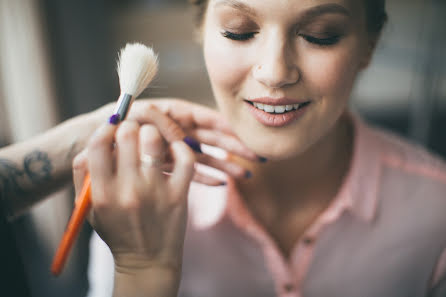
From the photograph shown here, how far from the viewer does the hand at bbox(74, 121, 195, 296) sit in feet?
1.45

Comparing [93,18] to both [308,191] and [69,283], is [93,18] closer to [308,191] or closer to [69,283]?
[69,283]

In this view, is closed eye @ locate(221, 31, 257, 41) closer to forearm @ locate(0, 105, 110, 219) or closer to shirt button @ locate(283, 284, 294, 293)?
forearm @ locate(0, 105, 110, 219)

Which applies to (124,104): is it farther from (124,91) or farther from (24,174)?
(24,174)

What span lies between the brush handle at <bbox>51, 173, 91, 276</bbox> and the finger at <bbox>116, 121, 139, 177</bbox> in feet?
0.17

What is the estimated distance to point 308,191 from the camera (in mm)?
753

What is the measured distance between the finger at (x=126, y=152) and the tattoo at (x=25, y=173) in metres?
0.24

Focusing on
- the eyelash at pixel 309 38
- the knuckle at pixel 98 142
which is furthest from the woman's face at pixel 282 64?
the knuckle at pixel 98 142

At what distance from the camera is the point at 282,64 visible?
490 millimetres

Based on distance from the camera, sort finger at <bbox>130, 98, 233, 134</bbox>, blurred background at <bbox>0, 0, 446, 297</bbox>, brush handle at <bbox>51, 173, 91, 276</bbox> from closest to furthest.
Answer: brush handle at <bbox>51, 173, 91, 276</bbox>, finger at <bbox>130, 98, 233, 134</bbox>, blurred background at <bbox>0, 0, 446, 297</bbox>

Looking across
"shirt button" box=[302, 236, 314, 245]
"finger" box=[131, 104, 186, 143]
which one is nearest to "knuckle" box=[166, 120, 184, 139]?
"finger" box=[131, 104, 186, 143]

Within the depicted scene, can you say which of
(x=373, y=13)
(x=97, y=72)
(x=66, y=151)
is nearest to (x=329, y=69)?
(x=373, y=13)

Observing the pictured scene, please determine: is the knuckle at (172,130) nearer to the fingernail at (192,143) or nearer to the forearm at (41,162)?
the fingernail at (192,143)

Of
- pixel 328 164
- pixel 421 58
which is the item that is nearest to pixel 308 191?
pixel 328 164

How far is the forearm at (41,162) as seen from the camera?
595 mm
